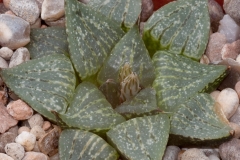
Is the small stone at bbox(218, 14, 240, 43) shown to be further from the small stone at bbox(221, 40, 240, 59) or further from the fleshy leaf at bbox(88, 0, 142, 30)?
the fleshy leaf at bbox(88, 0, 142, 30)

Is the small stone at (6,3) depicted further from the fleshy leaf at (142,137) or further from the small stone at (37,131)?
the fleshy leaf at (142,137)

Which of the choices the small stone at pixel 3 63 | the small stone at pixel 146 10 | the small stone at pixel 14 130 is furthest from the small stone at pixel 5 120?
the small stone at pixel 146 10

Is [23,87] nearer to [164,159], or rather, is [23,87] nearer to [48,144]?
[48,144]

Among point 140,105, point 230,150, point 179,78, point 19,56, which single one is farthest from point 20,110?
point 230,150

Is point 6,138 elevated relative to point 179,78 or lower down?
lower down

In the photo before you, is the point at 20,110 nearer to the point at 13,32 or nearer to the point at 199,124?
the point at 13,32

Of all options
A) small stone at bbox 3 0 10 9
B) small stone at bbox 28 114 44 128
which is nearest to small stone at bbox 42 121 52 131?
small stone at bbox 28 114 44 128
